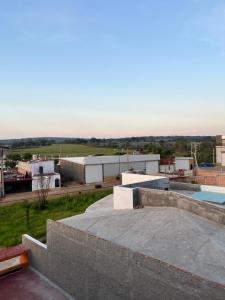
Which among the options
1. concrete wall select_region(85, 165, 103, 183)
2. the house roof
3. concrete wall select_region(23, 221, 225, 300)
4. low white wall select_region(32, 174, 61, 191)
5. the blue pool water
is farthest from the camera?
concrete wall select_region(85, 165, 103, 183)

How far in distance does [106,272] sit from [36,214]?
63.9 ft

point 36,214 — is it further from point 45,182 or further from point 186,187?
point 186,187

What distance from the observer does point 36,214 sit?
92.7 feet

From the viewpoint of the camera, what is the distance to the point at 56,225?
12820 mm

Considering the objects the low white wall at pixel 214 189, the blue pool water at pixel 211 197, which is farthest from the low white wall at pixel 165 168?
the blue pool water at pixel 211 197

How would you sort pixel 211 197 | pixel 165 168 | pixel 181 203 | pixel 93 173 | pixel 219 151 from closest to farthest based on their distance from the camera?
pixel 181 203
pixel 211 197
pixel 219 151
pixel 93 173
pixel 165 168

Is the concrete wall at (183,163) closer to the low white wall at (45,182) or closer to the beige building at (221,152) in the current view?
the beige building at (221,152)

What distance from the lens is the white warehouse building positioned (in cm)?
4400

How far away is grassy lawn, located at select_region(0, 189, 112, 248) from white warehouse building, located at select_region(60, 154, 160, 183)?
7.89 metres

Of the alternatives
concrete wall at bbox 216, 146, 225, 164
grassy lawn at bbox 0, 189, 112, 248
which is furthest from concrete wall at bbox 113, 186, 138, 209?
concrete wall at bbox 216, 146, 225, 164

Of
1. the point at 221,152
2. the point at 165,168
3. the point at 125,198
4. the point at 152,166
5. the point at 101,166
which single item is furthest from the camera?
the point at 165,168

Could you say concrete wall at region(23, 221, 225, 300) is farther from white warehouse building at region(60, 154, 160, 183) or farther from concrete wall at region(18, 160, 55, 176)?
white warehouse building at region(60, 154, 160, 183)

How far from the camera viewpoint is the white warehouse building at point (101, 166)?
144ft

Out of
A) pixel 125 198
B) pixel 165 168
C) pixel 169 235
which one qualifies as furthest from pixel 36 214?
pixel 165 168
